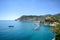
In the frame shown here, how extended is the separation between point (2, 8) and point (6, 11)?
422 millimetres

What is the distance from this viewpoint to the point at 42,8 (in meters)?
9.45

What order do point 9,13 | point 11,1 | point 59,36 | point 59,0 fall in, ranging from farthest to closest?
point 9,13 → point 59,0 → point 11,1 → point 59,36

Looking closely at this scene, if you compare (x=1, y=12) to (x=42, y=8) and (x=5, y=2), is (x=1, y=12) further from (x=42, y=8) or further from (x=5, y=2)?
(x=42, y=8)

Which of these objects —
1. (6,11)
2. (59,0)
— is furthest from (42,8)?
(6,11)

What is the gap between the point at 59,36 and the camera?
5.36m

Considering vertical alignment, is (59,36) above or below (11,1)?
below

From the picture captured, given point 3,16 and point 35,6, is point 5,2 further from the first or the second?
point 35,6

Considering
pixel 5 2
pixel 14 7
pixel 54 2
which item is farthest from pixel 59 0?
pixel 5 2

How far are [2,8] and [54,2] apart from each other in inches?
159

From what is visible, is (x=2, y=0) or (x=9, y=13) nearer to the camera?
(x=2, y=0)

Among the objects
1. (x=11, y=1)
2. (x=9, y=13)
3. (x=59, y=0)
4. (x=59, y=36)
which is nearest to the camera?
(x=59, y=36)

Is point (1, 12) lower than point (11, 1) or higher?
lower

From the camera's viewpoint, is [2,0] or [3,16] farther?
[3,16]

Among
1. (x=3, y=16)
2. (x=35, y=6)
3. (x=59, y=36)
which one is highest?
(x=35, y=6)
